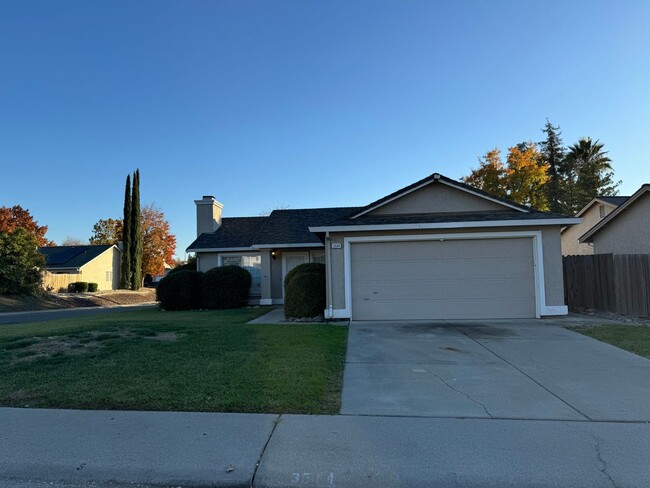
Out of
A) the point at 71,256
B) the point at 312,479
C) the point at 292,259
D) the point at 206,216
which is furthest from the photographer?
the point at 71,256

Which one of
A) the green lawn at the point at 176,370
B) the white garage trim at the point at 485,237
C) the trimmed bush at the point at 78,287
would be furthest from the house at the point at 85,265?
the white garage trim at the point at 485,237

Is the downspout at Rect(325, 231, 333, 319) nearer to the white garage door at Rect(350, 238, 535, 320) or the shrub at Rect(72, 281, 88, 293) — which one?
the white garage door at Rect(350, 238, 535, 320)

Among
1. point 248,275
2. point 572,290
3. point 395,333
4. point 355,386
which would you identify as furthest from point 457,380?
point 248,275

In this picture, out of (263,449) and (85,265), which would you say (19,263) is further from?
Result: (263,449)

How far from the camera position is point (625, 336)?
9.27 meters

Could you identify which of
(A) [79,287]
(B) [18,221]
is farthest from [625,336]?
(B) [18,221]

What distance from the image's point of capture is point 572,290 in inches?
591

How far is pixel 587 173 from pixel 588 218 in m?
15.8

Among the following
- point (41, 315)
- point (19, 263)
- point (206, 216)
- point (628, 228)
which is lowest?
point (41, 315)

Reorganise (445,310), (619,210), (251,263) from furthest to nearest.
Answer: (251,263), (619,210), (445,310)

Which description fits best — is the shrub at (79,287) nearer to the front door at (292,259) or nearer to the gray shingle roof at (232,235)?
the gray shingle roof at (232,235)

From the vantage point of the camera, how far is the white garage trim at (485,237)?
1188 cm

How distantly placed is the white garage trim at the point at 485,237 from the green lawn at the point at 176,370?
7.54 feet

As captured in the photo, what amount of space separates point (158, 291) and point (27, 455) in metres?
15.1
